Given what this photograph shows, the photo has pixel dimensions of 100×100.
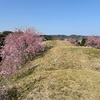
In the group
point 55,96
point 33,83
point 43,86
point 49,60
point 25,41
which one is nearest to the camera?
point 55,96

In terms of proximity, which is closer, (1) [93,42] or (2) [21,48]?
(2) [21,48]

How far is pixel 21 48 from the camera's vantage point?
3609cm

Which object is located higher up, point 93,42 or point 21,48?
point 21,48

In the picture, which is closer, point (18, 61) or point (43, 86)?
point (43, 86)

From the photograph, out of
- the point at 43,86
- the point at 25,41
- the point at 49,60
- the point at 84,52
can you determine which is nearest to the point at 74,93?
the point at 43,86

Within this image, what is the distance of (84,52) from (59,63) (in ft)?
16.0

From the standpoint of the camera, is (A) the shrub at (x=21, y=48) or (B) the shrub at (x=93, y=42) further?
(B) the shrub at (x=93, y=42)

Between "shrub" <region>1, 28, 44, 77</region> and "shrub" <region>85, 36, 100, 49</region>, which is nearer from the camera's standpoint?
"shrub" <region>1, 28, 44, 77</region>

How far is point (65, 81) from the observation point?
17.8m

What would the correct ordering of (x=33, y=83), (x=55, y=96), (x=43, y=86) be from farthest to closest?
(x=33, y=83)
(x=43, y=86)
(x=55, y=96)

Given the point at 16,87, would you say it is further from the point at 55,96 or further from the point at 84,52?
the point at 84,52

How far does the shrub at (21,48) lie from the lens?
1343 inches

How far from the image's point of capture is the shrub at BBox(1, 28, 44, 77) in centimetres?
3410

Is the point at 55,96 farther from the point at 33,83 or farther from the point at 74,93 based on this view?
the point at 33,83
